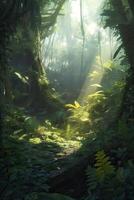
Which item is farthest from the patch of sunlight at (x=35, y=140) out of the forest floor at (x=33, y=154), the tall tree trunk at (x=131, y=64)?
the tall tree trunk at (x=131, y=64)

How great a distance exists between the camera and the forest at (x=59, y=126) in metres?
6.57

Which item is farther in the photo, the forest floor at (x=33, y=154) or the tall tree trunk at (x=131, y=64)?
the tall tree trunk at (x=131, y=64)

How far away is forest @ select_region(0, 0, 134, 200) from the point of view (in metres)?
6.57

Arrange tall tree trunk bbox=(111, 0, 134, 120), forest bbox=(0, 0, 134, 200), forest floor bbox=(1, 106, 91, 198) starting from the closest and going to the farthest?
forest bbox=(0, 0, 134, 200) < forest floor bbox=(1, 106, 91, 198) < tall tree trunk bbox=(111, 0, 134, 120)

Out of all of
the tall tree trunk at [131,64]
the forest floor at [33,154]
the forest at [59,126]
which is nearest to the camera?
the forest at [59,126]

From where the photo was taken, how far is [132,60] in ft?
37.9

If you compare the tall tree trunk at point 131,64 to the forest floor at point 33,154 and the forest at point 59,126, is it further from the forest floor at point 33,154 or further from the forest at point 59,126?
the forest floor at point 33,154

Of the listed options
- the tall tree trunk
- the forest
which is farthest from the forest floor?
the tall tree trunk

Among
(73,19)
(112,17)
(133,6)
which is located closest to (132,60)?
(133,6)

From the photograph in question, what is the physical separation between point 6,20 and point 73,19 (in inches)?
1833

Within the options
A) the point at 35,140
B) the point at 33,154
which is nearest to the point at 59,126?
the point at 35,140

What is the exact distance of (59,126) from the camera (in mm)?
16422

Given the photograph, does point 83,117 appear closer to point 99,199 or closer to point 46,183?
point 46,183

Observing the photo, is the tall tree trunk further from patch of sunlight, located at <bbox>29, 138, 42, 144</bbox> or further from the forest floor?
patch of sunlight, located at <bbox>29, 138, 42, 144</bbox>
